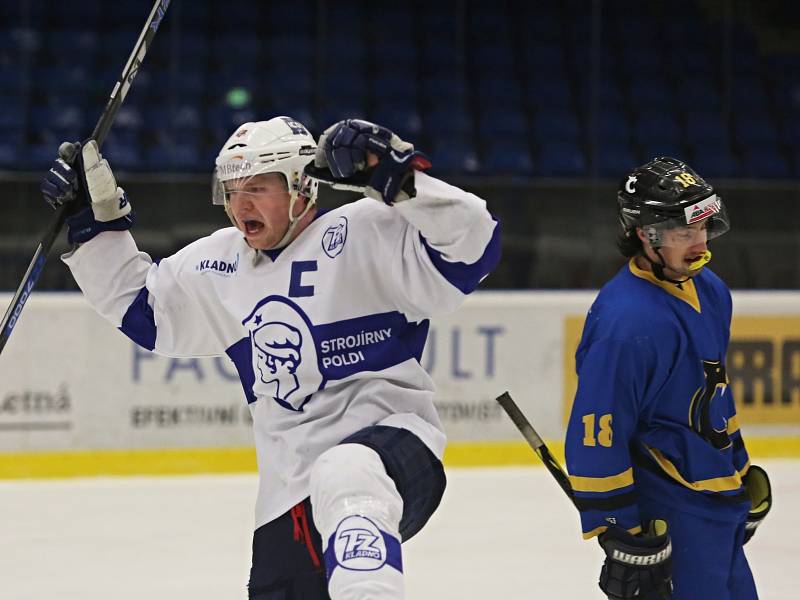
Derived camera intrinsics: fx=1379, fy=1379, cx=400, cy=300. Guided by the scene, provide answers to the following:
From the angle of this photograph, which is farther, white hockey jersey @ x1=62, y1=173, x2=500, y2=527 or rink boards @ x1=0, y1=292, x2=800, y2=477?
rink boards @ x1=0, y1=292, x2=800, y2=477

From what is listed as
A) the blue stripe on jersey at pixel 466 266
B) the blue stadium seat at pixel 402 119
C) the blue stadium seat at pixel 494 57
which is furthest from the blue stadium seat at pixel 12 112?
the blue stripe on jersey at pixel 466 266

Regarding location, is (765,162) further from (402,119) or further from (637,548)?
(637,548)

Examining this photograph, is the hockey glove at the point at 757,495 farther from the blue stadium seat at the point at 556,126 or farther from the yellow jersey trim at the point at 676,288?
the blue stadium seat at the point at 556,126

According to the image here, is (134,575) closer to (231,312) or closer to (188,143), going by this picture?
(231,312)

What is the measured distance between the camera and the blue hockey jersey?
7.13 ft

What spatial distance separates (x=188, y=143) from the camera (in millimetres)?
5949

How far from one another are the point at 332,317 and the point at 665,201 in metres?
0.59

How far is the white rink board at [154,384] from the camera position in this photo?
5145mm

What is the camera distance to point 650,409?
2.22 m

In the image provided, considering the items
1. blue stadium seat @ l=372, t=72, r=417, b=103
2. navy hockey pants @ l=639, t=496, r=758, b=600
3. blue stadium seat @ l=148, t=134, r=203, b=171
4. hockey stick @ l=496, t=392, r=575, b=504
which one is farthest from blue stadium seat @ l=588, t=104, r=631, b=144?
navy hockey pants @ l=639, t=496, r=758, b=600

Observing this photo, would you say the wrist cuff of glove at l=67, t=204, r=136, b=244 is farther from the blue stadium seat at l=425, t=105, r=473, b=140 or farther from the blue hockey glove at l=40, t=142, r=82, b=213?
the blue stadium seat at l=425, t=105, r=473, b=140

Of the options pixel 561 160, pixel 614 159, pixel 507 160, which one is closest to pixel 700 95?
pixel 614 159

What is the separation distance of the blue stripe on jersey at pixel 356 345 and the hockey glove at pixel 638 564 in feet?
1.56

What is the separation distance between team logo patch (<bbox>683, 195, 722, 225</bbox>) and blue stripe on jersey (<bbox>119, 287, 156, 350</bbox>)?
1036mm
